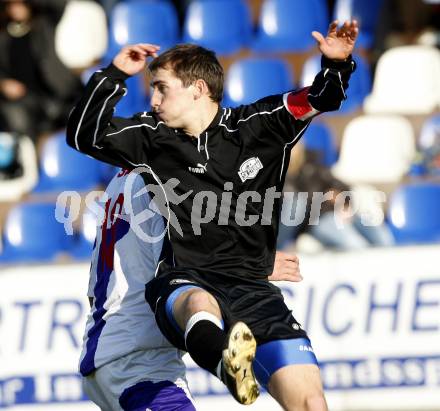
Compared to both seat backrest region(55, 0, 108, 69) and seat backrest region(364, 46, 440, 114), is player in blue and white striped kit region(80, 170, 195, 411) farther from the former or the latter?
seat backrest region(55, 0, 108, 69)

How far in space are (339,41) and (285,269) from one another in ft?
3.69

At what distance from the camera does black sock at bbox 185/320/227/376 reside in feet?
14.9

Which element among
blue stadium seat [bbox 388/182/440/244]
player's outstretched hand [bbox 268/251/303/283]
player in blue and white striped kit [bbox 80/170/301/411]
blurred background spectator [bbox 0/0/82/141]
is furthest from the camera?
blurred background spectator [bbox 0/0/82/141]

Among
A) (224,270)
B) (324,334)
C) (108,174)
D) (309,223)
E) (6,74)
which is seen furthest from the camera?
(6,74)

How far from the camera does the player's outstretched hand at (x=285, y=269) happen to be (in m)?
5.50

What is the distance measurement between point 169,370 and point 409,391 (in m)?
3.22

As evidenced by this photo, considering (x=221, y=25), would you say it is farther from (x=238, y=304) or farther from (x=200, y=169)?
(x=238, y=304)

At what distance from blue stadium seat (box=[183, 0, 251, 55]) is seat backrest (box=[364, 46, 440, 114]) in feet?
4.91

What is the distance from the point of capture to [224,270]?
527 cm

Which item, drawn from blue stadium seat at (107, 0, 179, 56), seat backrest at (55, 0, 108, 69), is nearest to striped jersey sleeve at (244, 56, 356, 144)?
blue stadium seat at (107, 0, 179, 56)

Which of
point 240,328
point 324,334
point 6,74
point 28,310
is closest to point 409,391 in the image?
point 324,334

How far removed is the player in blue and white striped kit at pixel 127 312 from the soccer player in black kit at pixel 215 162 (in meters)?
0.15

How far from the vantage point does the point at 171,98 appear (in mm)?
5363

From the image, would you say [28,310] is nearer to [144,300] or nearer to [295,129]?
[144,300]
